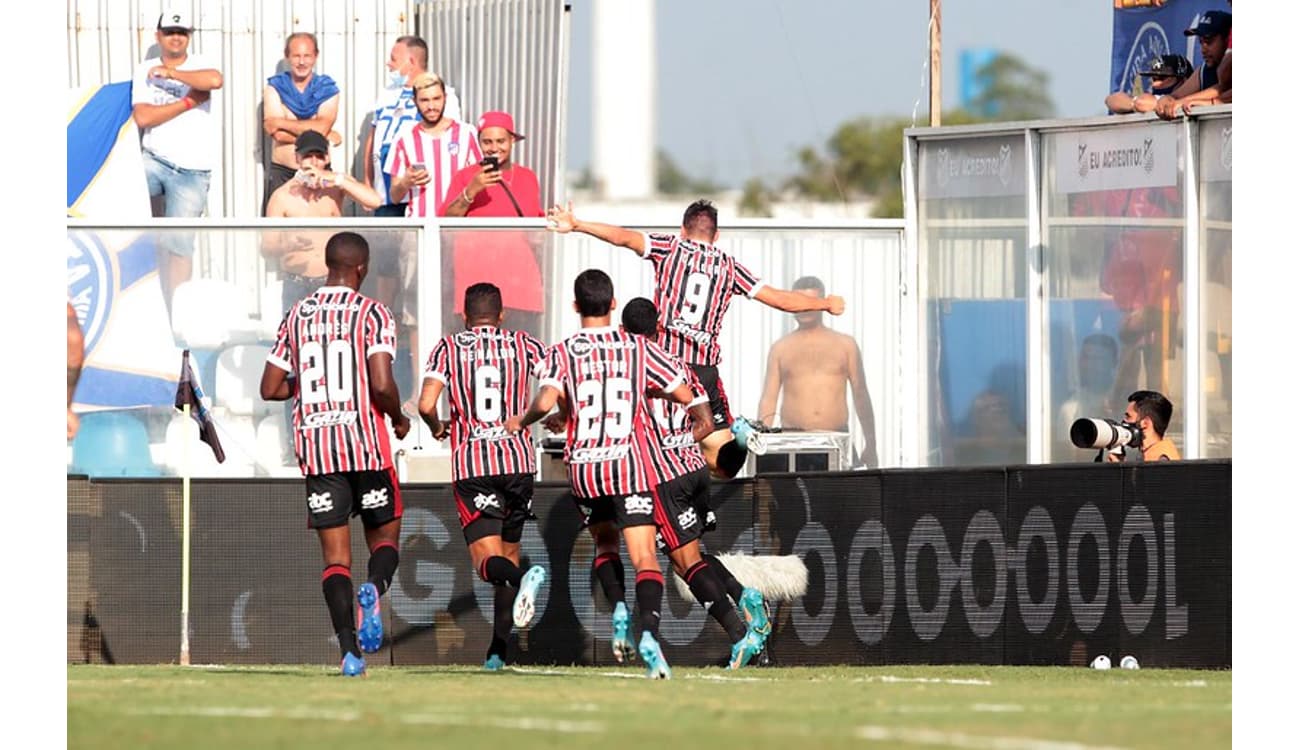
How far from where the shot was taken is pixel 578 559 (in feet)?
50.7

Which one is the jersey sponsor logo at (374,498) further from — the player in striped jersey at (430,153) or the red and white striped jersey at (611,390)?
the player in striped jersey at (430,153)

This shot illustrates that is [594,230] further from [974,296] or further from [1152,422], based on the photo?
[974,296]

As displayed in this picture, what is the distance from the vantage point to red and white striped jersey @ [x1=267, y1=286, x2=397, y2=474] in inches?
477

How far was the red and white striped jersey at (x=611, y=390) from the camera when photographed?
12297 millimetres

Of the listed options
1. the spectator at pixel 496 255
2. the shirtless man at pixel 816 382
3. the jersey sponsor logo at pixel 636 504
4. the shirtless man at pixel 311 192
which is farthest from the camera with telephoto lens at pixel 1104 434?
the shirtless man at pixel 311 192

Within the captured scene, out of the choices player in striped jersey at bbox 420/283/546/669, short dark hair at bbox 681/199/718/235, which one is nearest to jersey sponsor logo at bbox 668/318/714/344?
short dark hair at bbox 681/199/718/235

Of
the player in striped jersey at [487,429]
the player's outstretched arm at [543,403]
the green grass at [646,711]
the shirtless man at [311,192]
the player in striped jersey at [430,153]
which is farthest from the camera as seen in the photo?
the player in striped jersey at [430,153]

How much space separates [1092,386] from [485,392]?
521 cm

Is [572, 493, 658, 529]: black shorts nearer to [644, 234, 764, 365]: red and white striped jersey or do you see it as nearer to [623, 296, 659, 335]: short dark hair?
[623, 296, 659, 335]: short dark hair

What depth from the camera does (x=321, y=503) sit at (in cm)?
1216

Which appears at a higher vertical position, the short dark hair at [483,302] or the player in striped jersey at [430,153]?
the player in striped jersey at [430,153]

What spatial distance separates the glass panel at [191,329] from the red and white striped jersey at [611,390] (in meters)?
5.59

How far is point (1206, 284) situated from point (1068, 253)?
5.19 feet
